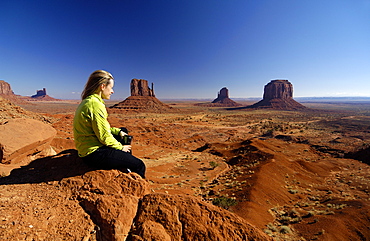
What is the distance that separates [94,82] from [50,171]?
209 centimetres

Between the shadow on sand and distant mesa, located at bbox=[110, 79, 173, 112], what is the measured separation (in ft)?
234

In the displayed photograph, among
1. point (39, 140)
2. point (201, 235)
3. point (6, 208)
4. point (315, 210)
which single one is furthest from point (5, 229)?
point (315, 210)

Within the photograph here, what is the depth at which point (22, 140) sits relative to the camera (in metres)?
4.78

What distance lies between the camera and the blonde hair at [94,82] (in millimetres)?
2596

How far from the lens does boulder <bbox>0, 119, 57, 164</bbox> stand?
436 centimetres

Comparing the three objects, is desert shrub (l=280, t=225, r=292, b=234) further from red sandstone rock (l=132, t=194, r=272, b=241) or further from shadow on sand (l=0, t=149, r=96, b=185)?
shadow on sand (l=0, t=149, r=96, b=185)

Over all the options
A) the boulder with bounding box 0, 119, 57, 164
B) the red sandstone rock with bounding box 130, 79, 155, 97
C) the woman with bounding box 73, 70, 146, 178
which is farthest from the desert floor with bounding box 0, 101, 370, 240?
the red sandstone rock with bounding box 130, 79, 155, 97

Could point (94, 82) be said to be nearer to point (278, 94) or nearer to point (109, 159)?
point (109, 159)

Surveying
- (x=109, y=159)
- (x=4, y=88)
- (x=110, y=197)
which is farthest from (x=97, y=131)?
(x=4, y=88)

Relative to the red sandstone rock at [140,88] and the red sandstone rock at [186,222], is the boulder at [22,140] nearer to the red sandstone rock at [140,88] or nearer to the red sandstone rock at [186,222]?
the red sandstone rock at [186,222]

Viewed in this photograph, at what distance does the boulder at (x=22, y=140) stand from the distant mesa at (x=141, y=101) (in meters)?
68.6

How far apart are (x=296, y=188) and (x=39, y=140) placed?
1183 cm

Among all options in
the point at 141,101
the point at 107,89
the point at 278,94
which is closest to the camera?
the point at 107,89

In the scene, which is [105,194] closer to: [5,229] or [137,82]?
[5,229]
